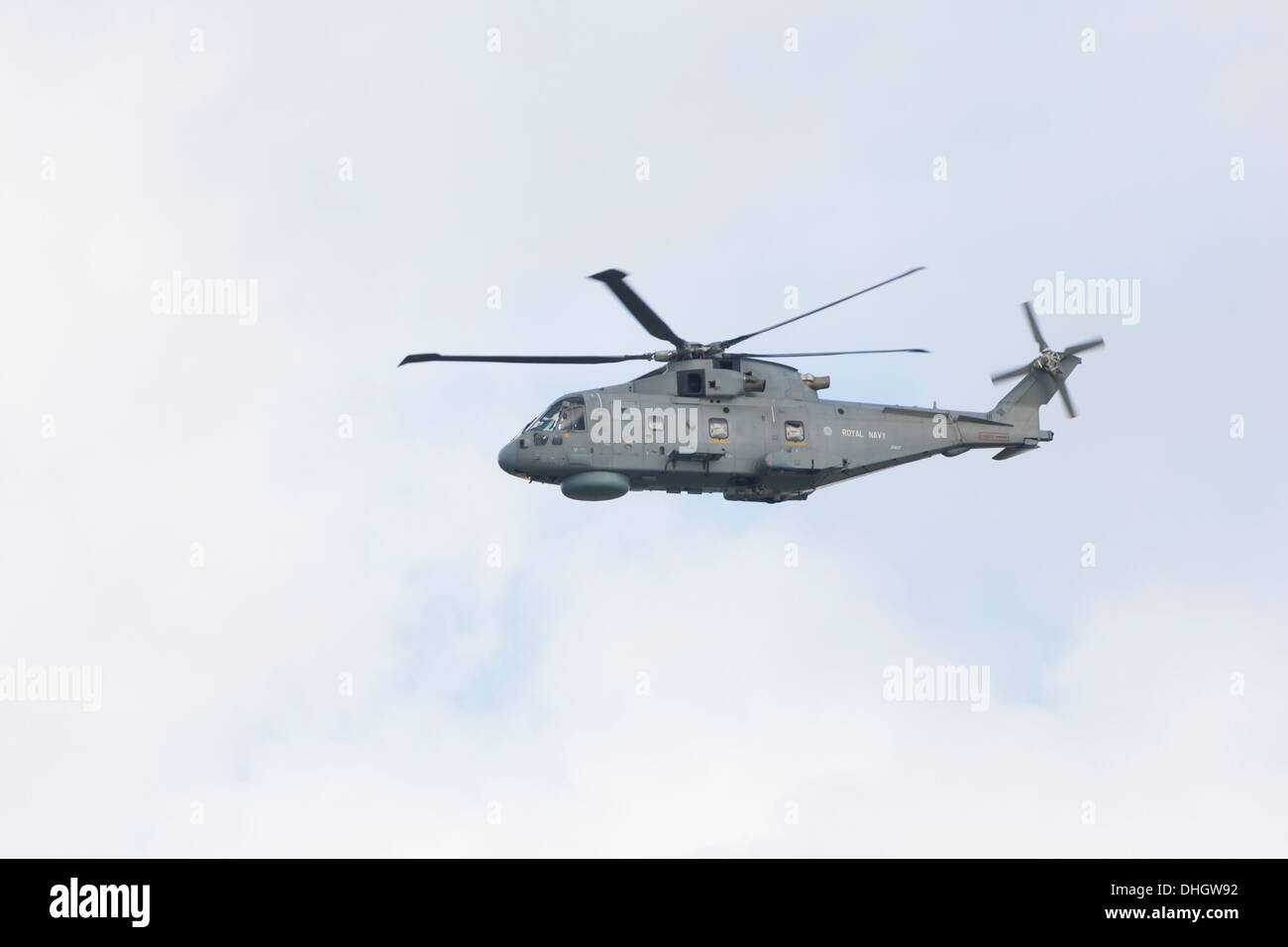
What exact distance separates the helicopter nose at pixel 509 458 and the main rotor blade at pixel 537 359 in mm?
2354

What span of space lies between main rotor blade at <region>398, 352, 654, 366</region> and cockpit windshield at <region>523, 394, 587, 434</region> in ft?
3.78

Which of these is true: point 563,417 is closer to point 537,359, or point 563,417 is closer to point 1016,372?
point 537,359

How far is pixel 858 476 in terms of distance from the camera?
176 ft

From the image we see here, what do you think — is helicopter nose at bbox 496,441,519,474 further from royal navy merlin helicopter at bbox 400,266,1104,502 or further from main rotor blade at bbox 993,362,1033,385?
main rotor blade at bbox 993,362,1033,385

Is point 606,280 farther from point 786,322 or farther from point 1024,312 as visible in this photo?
point 1024,312

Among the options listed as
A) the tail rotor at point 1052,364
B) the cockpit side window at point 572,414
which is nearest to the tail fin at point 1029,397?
the tail rotor at point 1052,364

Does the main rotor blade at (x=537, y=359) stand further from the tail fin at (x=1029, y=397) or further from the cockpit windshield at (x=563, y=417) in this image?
the tail fin at (x=1029, y=397)

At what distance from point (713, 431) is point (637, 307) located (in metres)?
4.35

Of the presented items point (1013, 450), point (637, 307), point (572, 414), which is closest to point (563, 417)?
point (572, 414)

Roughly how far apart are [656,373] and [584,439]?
3758 mm

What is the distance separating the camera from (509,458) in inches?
1962
